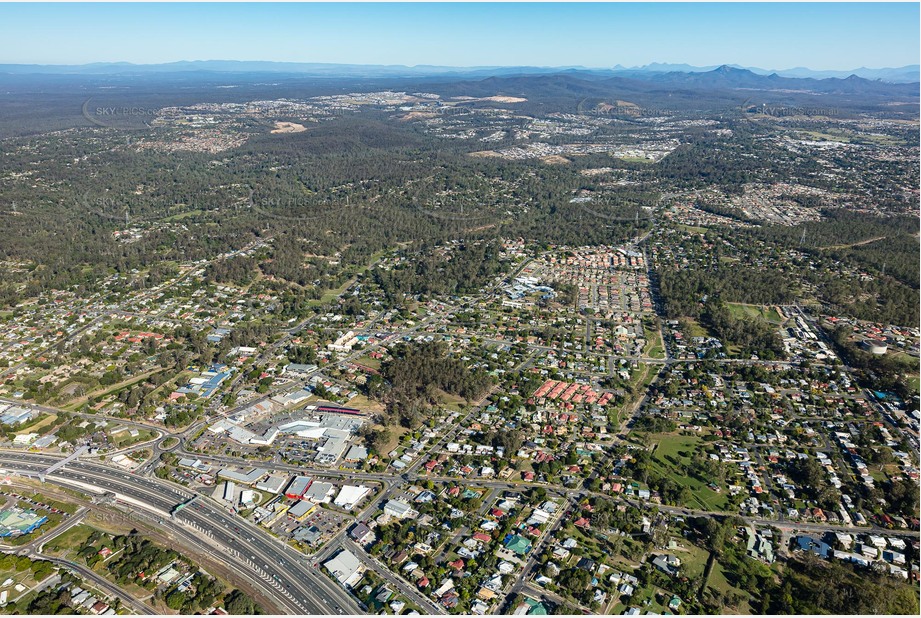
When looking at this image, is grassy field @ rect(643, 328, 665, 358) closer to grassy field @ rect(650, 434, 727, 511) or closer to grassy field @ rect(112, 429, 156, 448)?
grassy field @ rect(650, 434, 727, 511)

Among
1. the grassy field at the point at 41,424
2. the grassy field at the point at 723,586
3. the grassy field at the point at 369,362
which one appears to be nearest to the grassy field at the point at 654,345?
the grassy field at the point at 369,362

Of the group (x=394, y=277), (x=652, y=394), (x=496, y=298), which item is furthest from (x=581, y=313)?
(x=394, y=277)

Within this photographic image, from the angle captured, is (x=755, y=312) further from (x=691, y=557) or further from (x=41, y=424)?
(x=41, y=424)

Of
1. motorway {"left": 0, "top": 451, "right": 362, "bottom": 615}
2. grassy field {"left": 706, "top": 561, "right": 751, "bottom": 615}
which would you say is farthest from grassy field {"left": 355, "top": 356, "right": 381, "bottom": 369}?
grassy field {"left": 706, "top": 561, "right": 751, "bottom": 615}

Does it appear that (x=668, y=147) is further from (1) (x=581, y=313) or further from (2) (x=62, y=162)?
(2) (x=62, y=162)

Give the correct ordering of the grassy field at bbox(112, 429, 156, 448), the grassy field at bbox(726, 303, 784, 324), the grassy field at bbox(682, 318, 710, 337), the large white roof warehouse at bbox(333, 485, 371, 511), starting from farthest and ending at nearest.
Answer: the grassy field at bbox(726, 303, 784, 324) < the grassy field at bbox(682, 318, 710, 337) < the grassy field at bbox(112, 429, 156, 448) < the large white roof warehouse at bbox(333, 485, 371, 511)

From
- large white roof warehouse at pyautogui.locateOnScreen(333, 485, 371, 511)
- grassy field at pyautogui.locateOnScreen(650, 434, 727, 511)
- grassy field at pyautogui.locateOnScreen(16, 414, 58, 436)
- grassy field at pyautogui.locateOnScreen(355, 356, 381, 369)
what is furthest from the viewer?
grassy field at pyautogui.locateOnScreen(355, 356, 381, 369)

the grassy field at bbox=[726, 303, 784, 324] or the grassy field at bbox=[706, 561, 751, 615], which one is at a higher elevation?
the grassy field at bbox=[726, 303, 784, 324]
